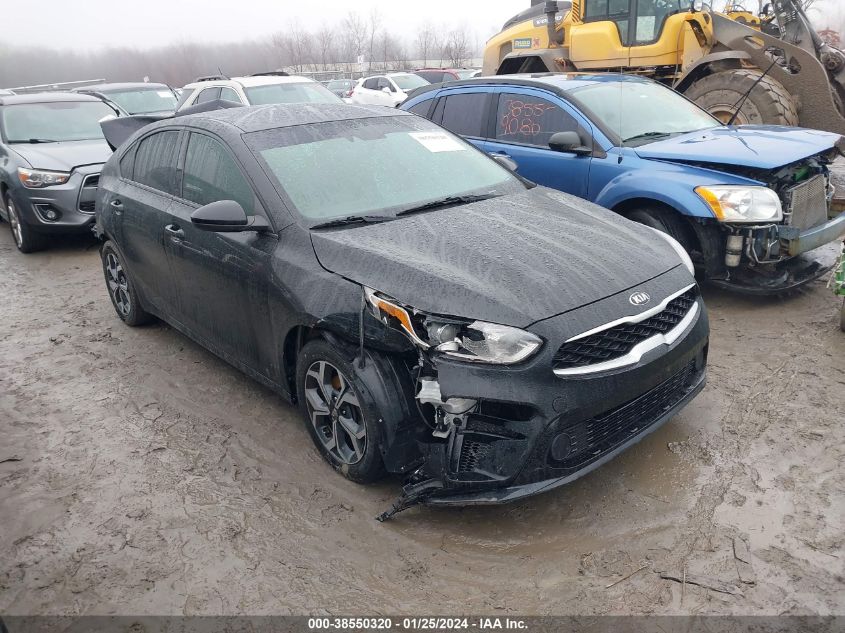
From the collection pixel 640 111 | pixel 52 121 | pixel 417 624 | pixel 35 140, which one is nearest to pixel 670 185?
pixel 640 111

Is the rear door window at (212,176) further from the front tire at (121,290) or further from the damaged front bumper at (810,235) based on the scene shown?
the damaged front bumper at (810,235)

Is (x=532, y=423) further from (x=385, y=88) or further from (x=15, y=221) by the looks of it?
(x=385, y=88)

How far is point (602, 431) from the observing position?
293 cm

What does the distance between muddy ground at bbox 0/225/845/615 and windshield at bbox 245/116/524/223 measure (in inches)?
53.2

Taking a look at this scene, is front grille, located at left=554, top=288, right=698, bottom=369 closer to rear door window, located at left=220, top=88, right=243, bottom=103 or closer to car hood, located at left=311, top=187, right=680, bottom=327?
car hood, located at left=311, top=187, right=680, bottom=327

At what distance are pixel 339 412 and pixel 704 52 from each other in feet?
28.2

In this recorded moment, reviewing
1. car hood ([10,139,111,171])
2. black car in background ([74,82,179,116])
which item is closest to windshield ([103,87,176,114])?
black car in background ([74,82,179,116])

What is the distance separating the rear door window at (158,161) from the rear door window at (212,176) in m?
0.21

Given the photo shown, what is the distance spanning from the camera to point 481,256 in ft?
10.3

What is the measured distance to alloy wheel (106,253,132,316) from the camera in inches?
213

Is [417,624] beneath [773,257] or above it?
beneath

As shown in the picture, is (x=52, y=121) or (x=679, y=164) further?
(x=52, y=121)

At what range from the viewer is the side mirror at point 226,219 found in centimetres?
343

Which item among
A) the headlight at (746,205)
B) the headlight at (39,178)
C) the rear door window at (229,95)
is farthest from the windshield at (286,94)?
the headlight at (746,205)
